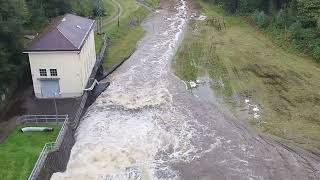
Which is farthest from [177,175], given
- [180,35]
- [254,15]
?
[254,15]

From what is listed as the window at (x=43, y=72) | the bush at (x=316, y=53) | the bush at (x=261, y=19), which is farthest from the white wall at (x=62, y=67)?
the bush at (x=261, y=19)

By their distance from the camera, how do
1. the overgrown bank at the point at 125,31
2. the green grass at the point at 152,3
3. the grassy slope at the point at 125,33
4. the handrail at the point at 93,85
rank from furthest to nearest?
the green grass at the point at 152,3
the overgrown bank at the point at 125,31
the grassy slope at the point at 125,33
the handrail at the point at 93,85

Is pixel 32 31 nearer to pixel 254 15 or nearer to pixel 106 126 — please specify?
pixel 106 126

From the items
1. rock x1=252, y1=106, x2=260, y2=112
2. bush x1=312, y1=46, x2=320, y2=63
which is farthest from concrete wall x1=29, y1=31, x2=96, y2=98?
bush x1=312, y1=46, x2=320, y2=63

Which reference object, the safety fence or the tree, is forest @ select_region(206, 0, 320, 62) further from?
the safety fence

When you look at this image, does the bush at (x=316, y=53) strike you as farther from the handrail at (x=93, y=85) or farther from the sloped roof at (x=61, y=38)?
the sloped roof at (x=61, y=38)

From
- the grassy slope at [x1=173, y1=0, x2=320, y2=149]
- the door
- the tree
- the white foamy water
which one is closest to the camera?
the white foamy water

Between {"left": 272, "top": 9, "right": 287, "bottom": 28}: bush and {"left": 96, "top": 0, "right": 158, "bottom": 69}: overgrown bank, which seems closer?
{"left": 96, "top": 0, "right": 158, "bottom": 69}: overgrown bank
